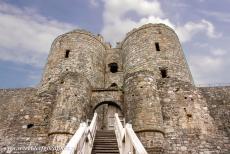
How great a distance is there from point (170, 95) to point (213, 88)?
15.1ft

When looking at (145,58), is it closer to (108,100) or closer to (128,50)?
(128,50)

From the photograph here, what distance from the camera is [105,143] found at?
8.01 metres

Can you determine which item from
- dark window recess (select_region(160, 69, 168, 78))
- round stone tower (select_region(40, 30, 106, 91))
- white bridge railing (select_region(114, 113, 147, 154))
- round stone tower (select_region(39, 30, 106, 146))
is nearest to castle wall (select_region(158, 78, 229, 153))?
dark window recess (select_region(160, 69, 168, 78))

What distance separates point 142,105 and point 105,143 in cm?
349

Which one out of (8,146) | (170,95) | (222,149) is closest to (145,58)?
(170,95)

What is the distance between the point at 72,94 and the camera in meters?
11.7

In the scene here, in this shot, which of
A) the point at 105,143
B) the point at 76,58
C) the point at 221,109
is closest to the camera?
the point at 105,143

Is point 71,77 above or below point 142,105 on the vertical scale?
above

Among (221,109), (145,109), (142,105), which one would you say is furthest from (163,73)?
(145,109)

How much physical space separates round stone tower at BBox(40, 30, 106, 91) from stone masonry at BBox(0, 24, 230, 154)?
8cm

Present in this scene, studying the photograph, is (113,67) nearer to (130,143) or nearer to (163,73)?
(163,73)

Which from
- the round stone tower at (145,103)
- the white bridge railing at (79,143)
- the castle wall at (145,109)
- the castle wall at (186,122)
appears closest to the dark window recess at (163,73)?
the round stone tower at (145,103)

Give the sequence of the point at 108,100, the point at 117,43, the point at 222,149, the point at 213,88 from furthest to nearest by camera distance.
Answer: the point at 117,43
the point at 213,88
the point at 108,100
the point at 222,149

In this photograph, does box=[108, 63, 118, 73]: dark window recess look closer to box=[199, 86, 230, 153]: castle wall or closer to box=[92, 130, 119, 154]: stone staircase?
box=[199, 86, 230, 153]: castle wall
